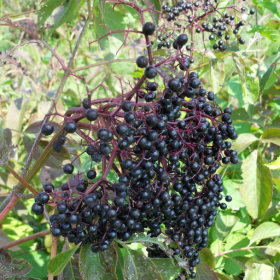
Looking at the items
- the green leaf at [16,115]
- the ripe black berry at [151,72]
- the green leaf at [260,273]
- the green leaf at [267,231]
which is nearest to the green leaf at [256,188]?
the green leaf at [267,231]

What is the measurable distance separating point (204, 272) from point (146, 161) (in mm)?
568

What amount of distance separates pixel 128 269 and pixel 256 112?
125cm

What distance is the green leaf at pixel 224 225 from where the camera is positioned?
1314mm

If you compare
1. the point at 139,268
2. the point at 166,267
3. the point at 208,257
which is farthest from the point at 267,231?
the point at 139,268

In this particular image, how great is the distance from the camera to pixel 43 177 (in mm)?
1255

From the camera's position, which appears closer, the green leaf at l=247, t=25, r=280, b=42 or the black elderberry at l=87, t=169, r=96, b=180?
the black elderberry at l=87, t=169, r=96, b=180

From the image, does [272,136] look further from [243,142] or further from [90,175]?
[90,175]

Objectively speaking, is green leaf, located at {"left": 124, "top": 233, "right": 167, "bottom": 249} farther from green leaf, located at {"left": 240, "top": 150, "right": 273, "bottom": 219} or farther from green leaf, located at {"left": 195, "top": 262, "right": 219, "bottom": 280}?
green leaf, located at {"left": 240, "top": 150, "right": 273, "bottom": 219}

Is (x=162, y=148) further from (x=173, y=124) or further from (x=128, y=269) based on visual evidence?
(x=128, y=269)

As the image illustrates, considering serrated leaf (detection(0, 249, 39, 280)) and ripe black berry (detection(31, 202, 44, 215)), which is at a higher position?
ripe black berry (detection(31, 202, 44, 215))

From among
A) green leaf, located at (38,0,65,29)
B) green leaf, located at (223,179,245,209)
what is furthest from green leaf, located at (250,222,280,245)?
green leaf, located at (38,0,65,29)

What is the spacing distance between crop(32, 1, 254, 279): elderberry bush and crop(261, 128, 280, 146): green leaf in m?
0.57

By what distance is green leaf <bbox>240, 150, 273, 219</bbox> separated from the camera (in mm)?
1227

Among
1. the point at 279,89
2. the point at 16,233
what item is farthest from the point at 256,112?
the point at 16,233
